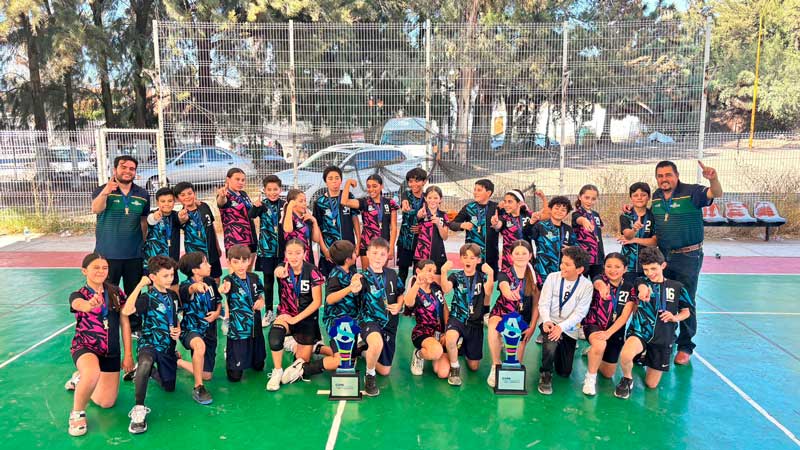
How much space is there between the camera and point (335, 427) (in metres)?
3.54

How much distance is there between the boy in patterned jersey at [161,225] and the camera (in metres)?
4.75

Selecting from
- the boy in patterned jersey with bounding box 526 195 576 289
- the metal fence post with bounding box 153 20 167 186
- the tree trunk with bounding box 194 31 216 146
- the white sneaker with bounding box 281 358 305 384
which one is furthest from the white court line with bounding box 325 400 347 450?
the metal fence post with bounding box 153 20 167 186

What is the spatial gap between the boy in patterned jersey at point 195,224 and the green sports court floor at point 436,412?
3.69 feet

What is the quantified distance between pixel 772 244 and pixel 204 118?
10.3 m

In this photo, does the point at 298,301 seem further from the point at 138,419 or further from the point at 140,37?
the point at 140,37

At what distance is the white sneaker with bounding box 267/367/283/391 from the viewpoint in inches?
160

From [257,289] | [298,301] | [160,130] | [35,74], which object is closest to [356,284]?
[298,301]

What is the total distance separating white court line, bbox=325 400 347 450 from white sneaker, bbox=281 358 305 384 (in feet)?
1.66

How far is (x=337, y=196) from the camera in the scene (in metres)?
5.52

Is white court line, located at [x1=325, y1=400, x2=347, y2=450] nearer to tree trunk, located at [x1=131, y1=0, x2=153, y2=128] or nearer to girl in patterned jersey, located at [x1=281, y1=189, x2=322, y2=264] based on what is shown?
girl in patterned jersey, located at [x1=281, y1=189, x2=322, y2=264]

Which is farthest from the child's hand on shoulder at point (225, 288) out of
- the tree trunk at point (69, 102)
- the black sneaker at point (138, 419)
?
the tree trunk at point (69, 102)

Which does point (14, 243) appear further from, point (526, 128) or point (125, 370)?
point (526, 128)

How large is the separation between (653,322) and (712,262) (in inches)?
204

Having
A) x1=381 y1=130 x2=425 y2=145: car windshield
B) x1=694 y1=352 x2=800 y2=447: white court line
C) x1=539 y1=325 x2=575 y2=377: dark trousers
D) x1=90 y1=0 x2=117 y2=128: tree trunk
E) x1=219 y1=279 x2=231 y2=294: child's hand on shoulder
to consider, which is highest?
x1=90 y1=0 x2=117 y2=128: tree trunk
